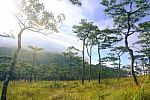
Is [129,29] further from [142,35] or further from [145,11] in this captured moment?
[142,35]

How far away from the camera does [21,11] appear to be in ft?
54.0

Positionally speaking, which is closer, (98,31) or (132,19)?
Result: (132,19)

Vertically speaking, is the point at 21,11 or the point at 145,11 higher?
the point at 145,11

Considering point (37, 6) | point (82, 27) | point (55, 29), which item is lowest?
point (55, 29)

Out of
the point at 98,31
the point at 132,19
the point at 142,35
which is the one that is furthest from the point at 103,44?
the point at 132,19

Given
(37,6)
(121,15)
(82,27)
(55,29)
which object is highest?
(82,27)

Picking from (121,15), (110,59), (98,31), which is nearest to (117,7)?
(121,15)

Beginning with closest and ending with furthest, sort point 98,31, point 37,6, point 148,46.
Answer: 1. point 37,6
2. point 98,31
3. point 148,46

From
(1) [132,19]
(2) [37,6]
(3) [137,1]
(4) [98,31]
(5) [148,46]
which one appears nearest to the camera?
(2) [37,6]

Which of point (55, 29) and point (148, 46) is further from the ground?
point (148, 46)

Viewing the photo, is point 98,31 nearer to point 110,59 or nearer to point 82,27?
point 82,27

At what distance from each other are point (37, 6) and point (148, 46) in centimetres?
3729

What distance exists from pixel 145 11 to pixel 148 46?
26688 mm

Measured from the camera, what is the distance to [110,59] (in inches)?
2279
